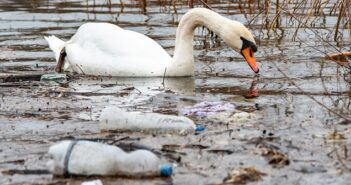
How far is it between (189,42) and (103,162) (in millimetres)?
4821

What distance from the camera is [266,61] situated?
35.8 feet

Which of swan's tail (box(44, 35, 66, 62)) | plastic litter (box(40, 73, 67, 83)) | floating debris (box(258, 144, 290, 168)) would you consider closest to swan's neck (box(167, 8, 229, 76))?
plastic litter (box(40, 73, 67, 83))

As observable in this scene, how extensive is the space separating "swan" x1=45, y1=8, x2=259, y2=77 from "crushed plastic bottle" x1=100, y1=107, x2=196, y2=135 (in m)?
2.84

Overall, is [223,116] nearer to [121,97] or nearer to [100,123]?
[100,123]

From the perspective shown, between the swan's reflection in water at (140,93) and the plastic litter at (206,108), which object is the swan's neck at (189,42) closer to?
the swan's reflection in water at (140,93)

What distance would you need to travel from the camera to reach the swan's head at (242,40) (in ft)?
31.6

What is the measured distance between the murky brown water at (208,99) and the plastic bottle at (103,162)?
0.07 metres

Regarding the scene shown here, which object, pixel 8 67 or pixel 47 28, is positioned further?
pixel 47 28

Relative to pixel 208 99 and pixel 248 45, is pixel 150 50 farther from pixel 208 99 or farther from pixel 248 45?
pixel 208 99

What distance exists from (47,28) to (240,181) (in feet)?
31.0

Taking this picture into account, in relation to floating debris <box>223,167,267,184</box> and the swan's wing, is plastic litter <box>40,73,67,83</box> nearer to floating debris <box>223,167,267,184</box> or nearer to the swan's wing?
the swan's wing

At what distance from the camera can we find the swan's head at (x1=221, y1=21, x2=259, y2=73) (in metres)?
9.63

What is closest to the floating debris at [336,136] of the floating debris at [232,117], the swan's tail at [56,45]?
the floating debris at [232,117]

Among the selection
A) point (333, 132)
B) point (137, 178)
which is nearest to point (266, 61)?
point (333, 132)
